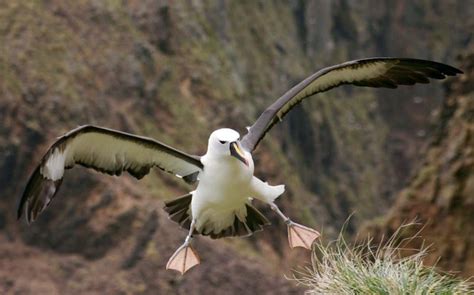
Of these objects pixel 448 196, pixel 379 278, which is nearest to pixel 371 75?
pixel 379 278

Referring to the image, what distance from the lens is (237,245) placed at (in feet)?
69.0

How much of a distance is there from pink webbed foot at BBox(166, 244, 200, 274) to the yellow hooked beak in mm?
1413

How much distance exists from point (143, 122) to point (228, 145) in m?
13.2

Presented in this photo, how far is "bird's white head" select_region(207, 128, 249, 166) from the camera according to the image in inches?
384

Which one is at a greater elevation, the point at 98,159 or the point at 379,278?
the point at 98,159

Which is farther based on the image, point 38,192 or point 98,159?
point 98,159

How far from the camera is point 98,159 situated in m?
10.8

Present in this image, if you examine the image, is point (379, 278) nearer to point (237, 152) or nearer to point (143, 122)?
point (237, 152)

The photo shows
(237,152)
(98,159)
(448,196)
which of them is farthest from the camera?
(448,196)

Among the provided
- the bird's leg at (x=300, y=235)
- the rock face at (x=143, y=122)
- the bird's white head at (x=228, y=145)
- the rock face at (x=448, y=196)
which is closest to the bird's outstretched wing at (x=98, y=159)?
the bird's white head at (x=228, y=145)

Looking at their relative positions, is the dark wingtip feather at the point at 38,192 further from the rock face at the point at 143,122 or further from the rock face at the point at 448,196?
the rock face at the point at 143,122

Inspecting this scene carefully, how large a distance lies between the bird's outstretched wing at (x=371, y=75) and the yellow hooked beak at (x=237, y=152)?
4.52 ft

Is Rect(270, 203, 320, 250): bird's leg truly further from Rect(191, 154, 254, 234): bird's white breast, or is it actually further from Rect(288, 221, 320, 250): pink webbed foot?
Rect(191, 154, 254, 234): bird's white breast

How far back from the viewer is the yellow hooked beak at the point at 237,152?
9.73 metres
